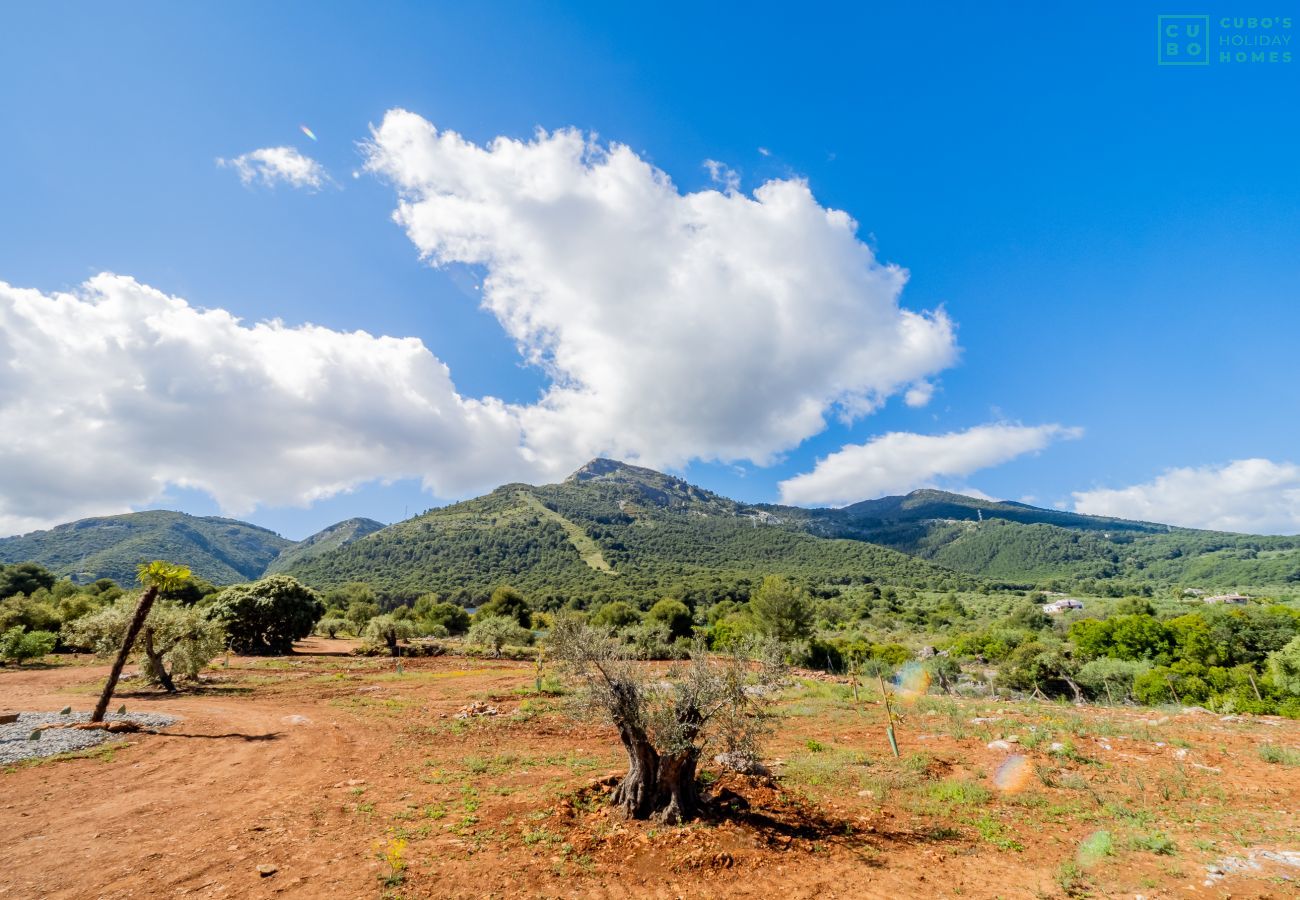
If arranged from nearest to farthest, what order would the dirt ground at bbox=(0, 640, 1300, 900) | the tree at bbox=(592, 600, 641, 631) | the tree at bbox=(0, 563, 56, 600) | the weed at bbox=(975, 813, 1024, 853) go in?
the dirt ground at bbox=(0, 640, 1300, 900)
the weed at bbox=(975, 813, 1024, 853)
the tree at bbox=(0, 563, 56, 600)
the tree at bbox=(592, 600, 641, 631)

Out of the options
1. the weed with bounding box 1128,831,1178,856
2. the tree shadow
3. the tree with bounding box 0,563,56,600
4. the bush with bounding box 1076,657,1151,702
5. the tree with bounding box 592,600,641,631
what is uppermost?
the tree with bounding box 0,563,56,600

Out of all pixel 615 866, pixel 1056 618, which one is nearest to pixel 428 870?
pixel 615 866

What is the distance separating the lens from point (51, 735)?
1800 centimetres

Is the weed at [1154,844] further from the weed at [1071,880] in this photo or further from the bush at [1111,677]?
the bush at [1111,677]

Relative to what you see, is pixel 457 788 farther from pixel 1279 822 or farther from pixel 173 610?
pixel 173 610

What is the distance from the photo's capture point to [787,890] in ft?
29.8

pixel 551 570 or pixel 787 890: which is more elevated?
pixel 551 570

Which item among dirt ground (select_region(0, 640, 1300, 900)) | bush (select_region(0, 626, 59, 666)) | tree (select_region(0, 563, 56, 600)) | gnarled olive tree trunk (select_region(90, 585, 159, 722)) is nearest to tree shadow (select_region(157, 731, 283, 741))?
dirt ground (select_region(0, 640, 1300, 900))

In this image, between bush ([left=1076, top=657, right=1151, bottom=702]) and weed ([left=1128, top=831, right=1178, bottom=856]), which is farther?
bush ([left=1076, top=657, right=1151, bottom=702])

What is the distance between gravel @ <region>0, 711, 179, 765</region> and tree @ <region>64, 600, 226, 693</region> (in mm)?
6787

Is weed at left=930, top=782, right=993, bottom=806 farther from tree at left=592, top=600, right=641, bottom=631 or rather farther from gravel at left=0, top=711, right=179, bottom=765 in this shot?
tree at left=592, top=600, right=641, bottom=631

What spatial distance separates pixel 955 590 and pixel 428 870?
167644mm

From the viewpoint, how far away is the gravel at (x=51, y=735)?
16406 millimetres

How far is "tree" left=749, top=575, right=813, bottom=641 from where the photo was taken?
5138cm
